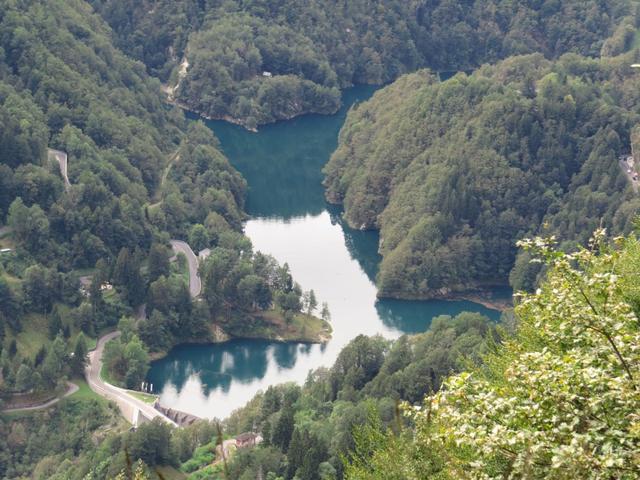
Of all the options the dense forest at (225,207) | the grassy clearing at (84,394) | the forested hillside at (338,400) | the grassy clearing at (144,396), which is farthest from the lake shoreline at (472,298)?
the grassy clearing at (84,394)

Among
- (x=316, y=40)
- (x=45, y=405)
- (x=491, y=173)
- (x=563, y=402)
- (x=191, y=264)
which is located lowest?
(x=45, y=405)

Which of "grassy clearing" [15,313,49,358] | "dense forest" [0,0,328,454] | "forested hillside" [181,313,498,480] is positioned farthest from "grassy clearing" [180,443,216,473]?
"grassy clearing" [15,313,49,358]

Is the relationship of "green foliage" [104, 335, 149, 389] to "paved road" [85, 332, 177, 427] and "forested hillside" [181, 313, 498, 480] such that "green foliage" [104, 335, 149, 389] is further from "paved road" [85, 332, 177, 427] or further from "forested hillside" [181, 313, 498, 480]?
"forested hillside" [181, 313, 498, 480]

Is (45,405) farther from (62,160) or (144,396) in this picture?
(62,160)

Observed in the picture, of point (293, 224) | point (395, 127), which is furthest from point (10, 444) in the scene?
point (395, 127)

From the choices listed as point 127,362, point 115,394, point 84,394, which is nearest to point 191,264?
point 127,362

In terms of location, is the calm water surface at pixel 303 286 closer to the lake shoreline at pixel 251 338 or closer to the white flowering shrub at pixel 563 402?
the lake shoreline at pixel 251 338

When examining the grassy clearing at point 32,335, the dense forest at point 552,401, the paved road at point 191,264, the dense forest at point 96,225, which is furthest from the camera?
the paved road at point 191,264

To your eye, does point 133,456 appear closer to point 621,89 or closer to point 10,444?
point 10,444
